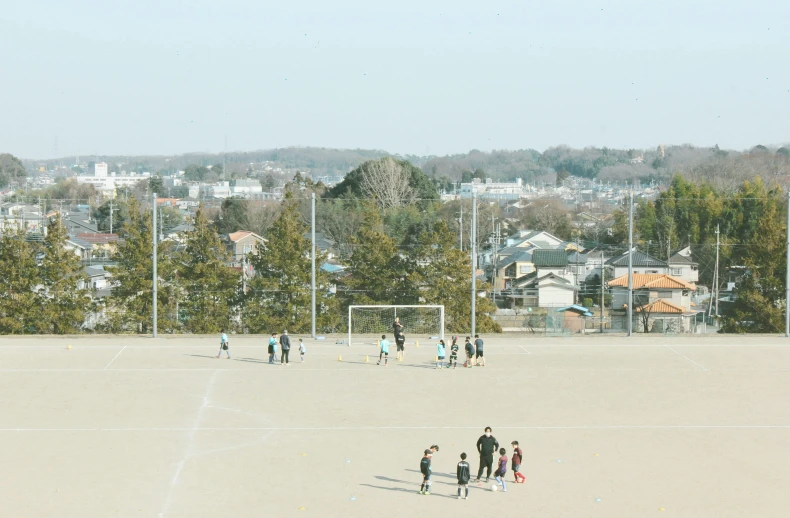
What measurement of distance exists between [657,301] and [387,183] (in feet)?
118

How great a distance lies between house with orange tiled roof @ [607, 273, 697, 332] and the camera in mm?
36281

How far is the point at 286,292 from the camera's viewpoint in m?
30.1

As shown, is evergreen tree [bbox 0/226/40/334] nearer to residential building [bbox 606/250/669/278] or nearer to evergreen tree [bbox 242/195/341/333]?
evergreen tree [bbox 242/195/341/333]

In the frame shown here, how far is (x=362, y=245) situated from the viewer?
3170 centimetres
